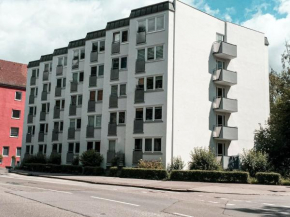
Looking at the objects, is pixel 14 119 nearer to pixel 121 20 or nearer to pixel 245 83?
pixel 121 20

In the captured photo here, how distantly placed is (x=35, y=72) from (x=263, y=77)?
28.6m

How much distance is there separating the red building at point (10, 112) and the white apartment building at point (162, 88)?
58.0 ft

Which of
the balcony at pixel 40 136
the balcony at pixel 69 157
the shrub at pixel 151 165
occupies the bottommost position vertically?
the shrub at pixel 151 165

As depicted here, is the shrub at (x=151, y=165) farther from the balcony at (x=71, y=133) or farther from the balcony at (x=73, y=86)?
the balcony at (x=73, y=86)

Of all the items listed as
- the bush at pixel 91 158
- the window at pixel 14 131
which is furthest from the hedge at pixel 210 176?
the window at pixel 14 131

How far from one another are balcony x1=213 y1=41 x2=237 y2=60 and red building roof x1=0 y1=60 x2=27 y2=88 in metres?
37.1

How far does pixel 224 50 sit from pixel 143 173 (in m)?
14.9

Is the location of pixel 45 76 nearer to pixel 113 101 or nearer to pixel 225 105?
pixel 113 101

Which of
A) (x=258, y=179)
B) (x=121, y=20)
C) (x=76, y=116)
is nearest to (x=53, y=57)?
(x=76, y=116)

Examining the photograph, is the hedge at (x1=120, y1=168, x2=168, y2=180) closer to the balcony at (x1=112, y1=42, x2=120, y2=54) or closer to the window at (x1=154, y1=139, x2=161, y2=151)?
the window at (x1=154, y1=139, x2=161, y2=151)

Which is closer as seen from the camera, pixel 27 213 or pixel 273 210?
pixel 27 213

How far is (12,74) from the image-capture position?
63562mm

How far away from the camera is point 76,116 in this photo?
41.9m

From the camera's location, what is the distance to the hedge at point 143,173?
28641 millimetres
